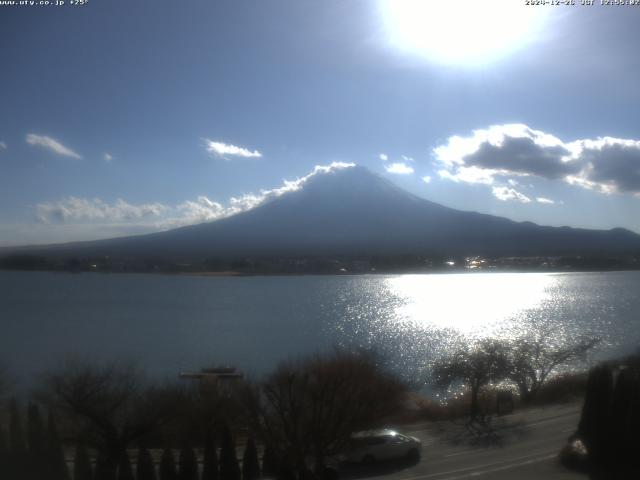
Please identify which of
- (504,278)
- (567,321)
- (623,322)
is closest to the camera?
(623,322)

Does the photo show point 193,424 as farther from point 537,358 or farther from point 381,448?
point 537,358

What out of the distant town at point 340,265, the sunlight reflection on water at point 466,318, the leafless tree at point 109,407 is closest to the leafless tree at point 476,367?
the sunlight reflection on water at point 466,318

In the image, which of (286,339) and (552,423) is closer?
(552,423)

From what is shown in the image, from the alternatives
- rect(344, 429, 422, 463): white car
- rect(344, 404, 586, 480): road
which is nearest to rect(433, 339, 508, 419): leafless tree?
rect(344, 404, 586, 480): road

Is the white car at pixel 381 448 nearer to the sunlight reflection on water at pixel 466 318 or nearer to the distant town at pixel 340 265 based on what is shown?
the sunlight reflection on water at pixel 466 318

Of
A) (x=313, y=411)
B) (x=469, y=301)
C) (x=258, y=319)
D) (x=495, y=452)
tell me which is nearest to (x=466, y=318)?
(x=469, y=301)

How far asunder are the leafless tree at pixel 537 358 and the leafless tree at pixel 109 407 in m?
5.29

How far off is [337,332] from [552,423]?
8.69 meters

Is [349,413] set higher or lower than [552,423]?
higher

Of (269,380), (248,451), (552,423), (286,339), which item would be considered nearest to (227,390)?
(269,380)

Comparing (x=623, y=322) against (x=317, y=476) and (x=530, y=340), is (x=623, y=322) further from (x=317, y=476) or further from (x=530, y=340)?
(x=317, y=476)

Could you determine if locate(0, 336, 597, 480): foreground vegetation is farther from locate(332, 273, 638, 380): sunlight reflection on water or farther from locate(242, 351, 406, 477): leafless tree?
locate(332, 273, 638, 380): sunlight reflection on water

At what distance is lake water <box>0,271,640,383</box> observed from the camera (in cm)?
1154

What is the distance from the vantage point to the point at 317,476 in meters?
5.14
